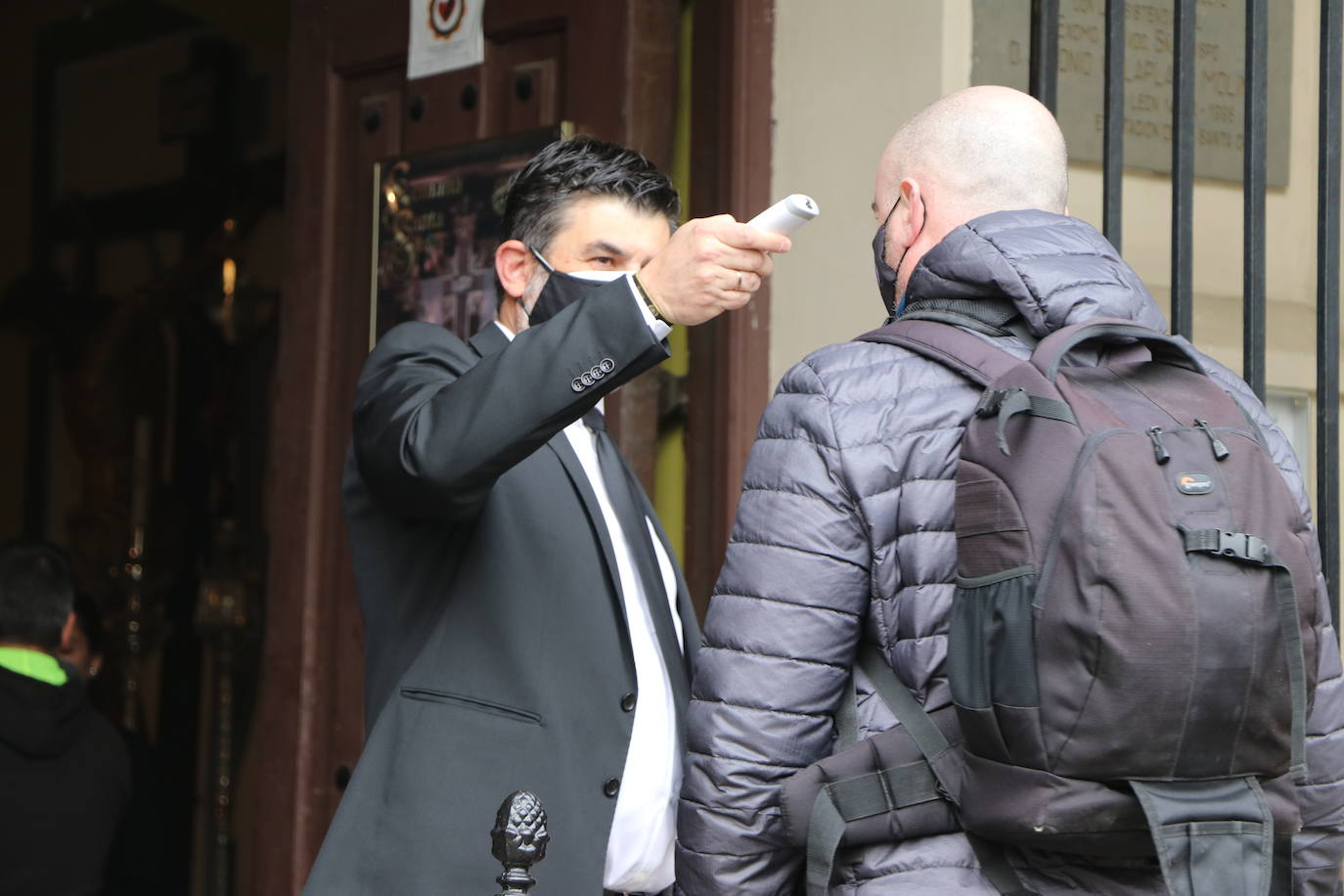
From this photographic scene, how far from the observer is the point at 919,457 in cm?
150

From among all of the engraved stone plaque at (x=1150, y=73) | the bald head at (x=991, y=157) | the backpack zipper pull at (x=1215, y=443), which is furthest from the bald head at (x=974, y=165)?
the engraved stone plaque at (x=1150, y=73)

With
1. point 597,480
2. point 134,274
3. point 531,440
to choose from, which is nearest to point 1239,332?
point 597,480

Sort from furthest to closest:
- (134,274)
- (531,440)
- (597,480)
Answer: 1. (134,274)
2. (597,480)
3. (531,440)

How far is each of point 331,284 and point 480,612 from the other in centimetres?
170

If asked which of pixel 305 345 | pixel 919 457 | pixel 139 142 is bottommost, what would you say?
pixel 919 457

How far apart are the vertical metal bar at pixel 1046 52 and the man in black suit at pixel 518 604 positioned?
0.73 metres

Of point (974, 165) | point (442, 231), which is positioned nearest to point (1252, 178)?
point (974, 165)

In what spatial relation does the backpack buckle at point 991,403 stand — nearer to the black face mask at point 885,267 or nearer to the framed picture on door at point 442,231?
the black face mask at point 885,267

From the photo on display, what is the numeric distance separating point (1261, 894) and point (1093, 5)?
2.00m

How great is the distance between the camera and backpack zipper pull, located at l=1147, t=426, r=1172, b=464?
133cm

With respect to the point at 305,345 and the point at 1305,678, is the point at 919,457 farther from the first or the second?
the point at 305,345

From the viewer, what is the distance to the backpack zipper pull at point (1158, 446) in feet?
4.35

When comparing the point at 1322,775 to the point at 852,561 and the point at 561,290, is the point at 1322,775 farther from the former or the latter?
the point at 561,290

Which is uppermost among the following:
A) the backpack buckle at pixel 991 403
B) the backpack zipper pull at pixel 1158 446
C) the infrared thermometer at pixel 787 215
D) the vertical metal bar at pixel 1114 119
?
the vertical metal bar at pixel 1114 119
